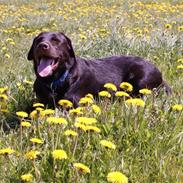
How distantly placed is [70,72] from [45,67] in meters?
0.33

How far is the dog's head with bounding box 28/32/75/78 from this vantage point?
4.47 m

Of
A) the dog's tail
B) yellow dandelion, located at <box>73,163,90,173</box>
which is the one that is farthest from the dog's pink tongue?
yellow dandelion, located at <box>73,163,90,173</box>

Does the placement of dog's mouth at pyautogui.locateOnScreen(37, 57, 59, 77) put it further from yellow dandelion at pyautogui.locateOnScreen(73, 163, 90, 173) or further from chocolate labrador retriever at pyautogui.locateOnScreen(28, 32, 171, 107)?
yellow dandelion at pyautogui.locateOnScreen(73, 163, 90, 173)

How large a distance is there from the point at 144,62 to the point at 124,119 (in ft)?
7.67

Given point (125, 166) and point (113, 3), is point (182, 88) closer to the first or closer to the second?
point (125, 166)

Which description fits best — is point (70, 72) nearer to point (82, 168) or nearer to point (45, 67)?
point (45, 67)

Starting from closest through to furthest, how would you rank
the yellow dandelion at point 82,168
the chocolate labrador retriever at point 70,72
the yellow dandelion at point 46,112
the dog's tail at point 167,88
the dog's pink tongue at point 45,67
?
the yellow dandelion at point 82,168, the yellow dandelion at point 46,112, the dog's pink tongue at point 45,67, the chocolate labrador retriever at point 70,72, the dog's tail at point 167,88

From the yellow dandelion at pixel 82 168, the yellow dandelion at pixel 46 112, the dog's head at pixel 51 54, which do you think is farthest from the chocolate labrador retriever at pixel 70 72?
the yellow dandelion at pixel 82 168

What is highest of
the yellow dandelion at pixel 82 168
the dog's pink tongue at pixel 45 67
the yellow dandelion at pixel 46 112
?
the yellow dandelion at pixel 82 168

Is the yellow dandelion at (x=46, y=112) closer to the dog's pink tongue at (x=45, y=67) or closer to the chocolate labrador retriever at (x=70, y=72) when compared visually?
the chocolate labrador retriever at (x=70, y=72)

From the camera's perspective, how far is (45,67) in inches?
180

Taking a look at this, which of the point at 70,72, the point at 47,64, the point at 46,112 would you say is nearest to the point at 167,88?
the point at 70,72

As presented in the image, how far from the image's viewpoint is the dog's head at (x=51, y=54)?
447 cm

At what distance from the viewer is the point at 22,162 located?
8.98ft
